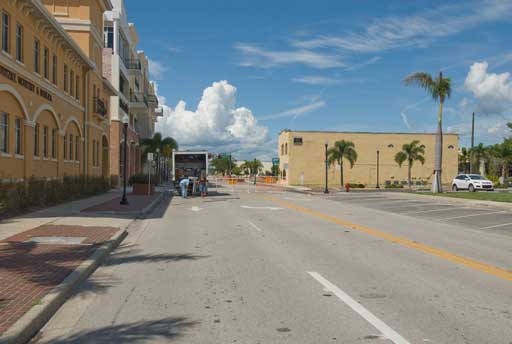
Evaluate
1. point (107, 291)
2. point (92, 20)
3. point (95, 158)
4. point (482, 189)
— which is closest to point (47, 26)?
point (92, 20)

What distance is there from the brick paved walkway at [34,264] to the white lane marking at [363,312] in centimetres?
377

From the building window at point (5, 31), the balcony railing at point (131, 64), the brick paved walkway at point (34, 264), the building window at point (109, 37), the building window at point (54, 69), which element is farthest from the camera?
the balcony railing at point (131, 64)

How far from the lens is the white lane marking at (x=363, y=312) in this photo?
5215 mm

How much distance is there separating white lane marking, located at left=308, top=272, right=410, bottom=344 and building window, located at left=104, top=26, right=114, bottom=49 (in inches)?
1599

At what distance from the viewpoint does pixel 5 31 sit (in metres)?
19.0

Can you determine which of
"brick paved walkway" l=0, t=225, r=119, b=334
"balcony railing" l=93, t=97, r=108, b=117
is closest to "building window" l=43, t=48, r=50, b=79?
"balcony railing" l=93, t=97, r=108, b=117

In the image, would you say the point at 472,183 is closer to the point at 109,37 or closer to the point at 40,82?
the point at 109,37

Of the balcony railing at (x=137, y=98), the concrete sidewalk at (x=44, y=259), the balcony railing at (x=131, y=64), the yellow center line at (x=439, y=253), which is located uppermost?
the balcony railing at (x=131, y=64)

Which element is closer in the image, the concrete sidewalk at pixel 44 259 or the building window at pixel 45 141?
the concrete sidewalk at pixel 44 259

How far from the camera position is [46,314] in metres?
5.92

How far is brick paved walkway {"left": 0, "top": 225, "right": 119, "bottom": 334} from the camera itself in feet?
19.9

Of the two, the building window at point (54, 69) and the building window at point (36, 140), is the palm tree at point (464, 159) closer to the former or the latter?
the building window at point (54, 69)

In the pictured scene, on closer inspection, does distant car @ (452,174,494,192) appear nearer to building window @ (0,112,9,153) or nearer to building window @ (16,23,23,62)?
building window @ (16,23,23,62)

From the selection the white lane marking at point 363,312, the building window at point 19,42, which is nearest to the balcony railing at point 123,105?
the building window at point 19,42
